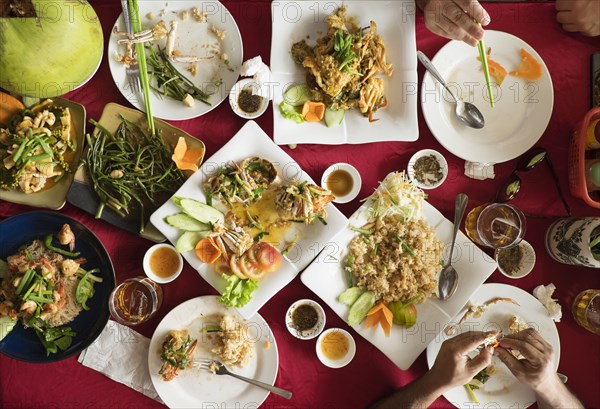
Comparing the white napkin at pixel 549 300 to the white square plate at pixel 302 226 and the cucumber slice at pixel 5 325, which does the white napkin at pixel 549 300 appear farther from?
the cucumber slice at pixel 5 325

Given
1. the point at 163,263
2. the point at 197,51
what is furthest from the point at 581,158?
the point at 163,263

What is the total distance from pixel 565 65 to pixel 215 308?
2512mm

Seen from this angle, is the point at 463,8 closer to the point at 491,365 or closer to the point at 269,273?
the point at 269,273

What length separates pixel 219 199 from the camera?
8.98ft

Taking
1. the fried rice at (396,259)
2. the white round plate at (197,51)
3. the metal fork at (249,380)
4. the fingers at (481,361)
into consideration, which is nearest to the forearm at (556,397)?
the fingers at (481,361)

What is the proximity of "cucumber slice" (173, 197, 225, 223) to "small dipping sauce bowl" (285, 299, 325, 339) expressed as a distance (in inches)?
26.0

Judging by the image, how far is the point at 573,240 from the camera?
2734mm

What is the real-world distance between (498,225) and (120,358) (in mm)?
2284

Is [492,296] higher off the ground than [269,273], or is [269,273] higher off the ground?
[269,273]

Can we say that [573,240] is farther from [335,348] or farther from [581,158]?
[335,348]

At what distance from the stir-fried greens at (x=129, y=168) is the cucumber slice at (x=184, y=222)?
19 cm

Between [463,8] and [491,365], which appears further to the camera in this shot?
[491,365]

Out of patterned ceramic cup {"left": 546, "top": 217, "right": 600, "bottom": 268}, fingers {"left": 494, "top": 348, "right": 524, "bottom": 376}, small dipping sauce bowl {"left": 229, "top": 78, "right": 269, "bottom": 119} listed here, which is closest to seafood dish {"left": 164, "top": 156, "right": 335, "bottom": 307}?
small dipping sauce bowl {"left": 229, "top": 78, "right": 269, "bottom": 119}

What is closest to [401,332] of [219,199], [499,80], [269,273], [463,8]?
[269,273]
